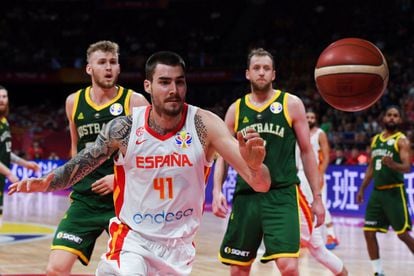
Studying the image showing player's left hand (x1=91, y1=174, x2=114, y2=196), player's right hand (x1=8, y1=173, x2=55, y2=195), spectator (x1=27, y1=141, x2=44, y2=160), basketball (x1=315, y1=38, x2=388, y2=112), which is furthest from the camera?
spectator (x1=27, y1=141, x2=44, y2=160)

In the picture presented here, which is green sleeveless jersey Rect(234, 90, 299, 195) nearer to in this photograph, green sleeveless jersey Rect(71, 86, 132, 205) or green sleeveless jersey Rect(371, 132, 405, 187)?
green sleeveless jersey Rect(71, 86, 132, 205)

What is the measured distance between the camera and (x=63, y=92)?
113 feet

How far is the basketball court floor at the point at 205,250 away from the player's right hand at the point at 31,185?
416cm

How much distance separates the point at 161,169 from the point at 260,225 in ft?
6.23

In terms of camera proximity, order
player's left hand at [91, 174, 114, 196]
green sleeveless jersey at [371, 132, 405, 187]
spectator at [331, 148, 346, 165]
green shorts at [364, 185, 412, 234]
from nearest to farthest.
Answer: player's left hand at [91, 174, 114, 196]
green shorts at [364, 185, 412, 234]
green sleeveless jersey at [371, 132, 405, 187]
spectator at [331, 148, 346, 165]

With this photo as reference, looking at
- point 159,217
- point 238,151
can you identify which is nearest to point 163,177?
point 159,217

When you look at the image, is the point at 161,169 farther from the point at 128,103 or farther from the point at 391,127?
the point at 391,127

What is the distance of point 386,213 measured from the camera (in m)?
8.55

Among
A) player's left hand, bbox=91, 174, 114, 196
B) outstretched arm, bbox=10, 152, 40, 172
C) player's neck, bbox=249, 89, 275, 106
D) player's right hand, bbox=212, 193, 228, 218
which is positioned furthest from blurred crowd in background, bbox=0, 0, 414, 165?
player's left hand, bbox=91, 174, 114, 196

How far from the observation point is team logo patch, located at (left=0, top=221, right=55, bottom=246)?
38.2ft

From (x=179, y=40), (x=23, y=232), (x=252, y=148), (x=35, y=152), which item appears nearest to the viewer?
(x=252, y=148)

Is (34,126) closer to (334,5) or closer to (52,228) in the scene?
(334,5)

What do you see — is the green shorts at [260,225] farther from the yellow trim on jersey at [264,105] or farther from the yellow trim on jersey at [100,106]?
the yellow trim on jersey at [100,106]

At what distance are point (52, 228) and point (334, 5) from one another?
20.4m
